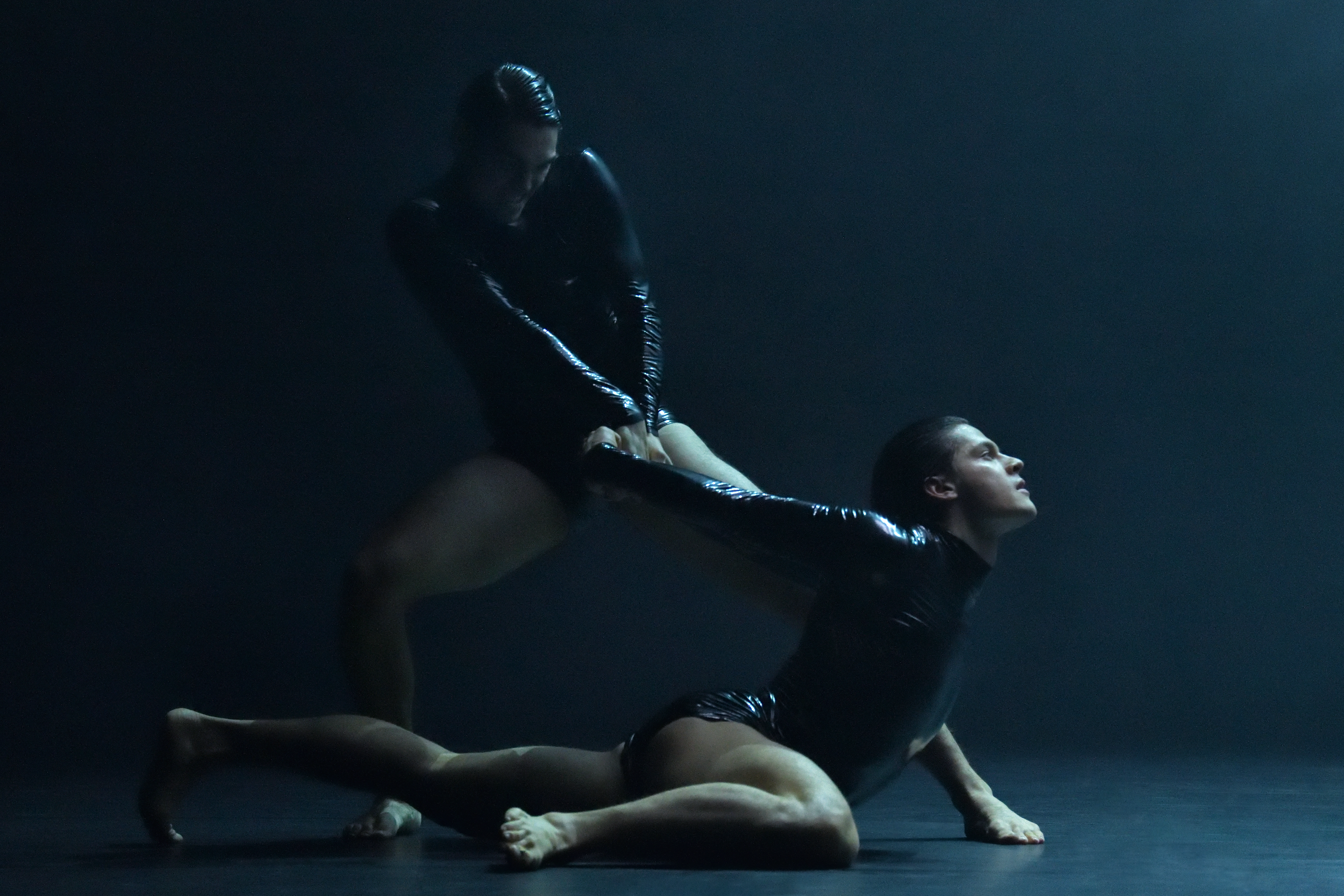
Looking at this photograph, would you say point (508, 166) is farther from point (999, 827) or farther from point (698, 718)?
point (999, 827)

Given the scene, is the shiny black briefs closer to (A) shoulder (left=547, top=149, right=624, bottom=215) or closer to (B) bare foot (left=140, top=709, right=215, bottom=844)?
(B) bare foot (left=140, top=709, right=215, bottom=844)

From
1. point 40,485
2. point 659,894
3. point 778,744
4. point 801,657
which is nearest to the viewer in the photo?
point 659,894

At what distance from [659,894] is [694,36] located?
318cm

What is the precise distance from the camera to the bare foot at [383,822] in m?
2.10

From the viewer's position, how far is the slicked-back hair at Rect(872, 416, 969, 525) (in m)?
1.98

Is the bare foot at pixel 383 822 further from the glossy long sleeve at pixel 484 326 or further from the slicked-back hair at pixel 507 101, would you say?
the slicked-back hair at pixel 507 101

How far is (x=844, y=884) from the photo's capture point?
1.58 meters

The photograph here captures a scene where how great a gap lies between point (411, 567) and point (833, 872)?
77 cm

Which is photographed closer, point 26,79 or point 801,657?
point 801,657

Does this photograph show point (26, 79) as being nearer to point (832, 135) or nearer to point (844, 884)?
point (832, 135)

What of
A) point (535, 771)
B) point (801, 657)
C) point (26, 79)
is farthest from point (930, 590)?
point (26, 79)

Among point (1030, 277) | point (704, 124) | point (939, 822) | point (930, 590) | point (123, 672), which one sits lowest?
point (123, 672)

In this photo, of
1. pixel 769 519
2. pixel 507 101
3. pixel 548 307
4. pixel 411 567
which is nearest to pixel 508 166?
pixel 507 101

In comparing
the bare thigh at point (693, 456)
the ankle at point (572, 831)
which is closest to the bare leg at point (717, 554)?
the bare thigh at point (693, 456)
